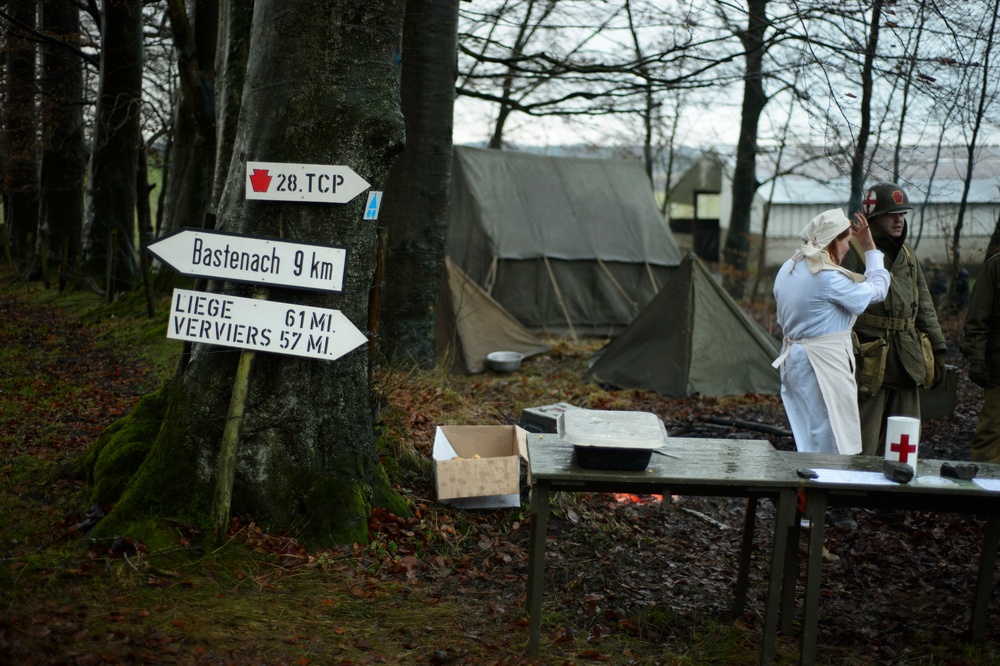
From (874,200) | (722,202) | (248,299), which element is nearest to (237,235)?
(248,299)

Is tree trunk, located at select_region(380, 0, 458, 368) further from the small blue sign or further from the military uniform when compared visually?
the military uniform

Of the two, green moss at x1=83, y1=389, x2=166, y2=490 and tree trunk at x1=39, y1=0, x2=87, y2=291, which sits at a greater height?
tree trunk at x1=39, y1=0, x2=87, y2=291

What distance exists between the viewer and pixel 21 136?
17578 mm

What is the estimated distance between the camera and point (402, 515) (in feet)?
15.9

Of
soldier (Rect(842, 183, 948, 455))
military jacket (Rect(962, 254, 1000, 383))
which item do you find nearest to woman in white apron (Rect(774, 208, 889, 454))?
soldier (Rect(842, 183, 948, 455))

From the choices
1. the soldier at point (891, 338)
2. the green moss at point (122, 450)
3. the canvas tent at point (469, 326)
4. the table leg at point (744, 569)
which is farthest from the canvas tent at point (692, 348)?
the green moss at point (122, 450)

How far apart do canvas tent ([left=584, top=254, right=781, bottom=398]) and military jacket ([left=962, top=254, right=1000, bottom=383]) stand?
415 centimetres

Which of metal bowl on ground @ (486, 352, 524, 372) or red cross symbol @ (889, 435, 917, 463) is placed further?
metal bowl on ground @ (486, 352, 524, 372)

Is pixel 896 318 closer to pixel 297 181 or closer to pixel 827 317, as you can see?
pixel 827 317

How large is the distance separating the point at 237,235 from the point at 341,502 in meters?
1.43

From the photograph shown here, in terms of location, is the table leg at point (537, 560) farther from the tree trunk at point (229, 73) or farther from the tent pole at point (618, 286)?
the tent pole at point (618, 286)

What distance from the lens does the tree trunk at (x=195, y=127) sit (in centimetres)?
1065

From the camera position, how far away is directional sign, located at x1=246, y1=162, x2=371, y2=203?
14.0ft

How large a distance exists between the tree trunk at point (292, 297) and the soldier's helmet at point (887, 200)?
3.06m
